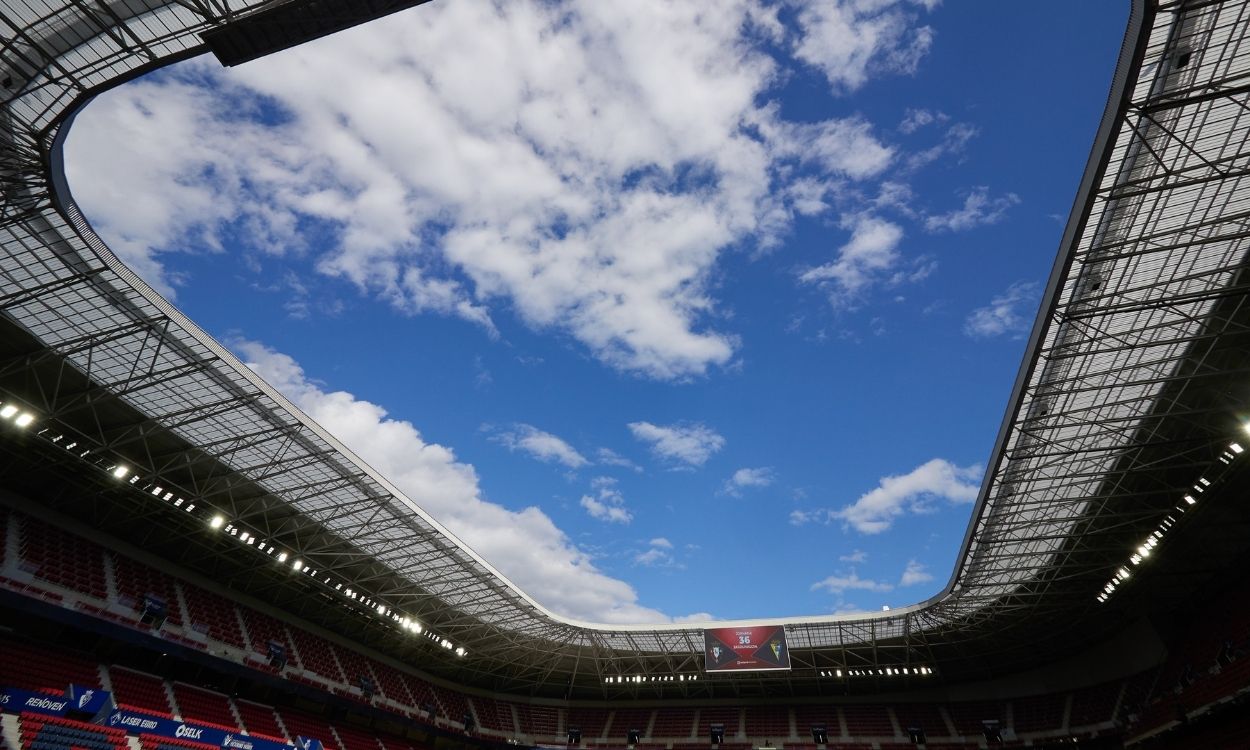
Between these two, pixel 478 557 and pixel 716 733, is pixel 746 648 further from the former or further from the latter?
pixel 478 557

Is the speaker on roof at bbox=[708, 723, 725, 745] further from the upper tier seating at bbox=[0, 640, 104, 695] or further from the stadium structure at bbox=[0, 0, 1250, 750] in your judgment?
the upper tier seating at bbox=[0, 640, 104, 695]

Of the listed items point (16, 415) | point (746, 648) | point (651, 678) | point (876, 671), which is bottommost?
point (16, 415)

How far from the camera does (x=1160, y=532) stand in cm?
3131

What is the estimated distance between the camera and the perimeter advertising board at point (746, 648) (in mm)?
40188

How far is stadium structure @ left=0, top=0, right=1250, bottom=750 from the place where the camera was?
52.8 feet

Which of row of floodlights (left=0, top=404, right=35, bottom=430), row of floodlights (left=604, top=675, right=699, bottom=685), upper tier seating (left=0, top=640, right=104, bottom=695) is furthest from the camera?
row of floodlights (left=604, top=675, right=699, bottom=685)

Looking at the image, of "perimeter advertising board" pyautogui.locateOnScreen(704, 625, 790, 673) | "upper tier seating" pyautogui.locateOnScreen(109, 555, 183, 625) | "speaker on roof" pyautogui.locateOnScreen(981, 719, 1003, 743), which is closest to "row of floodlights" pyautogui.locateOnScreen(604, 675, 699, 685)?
"perimeter advertising board" pyautogui.locateOnScreen(704, 625, 790, 673)

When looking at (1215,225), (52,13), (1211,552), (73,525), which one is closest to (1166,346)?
(1215,225)

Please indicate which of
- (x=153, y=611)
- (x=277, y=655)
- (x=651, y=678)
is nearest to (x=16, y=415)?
(x=153, y=611)

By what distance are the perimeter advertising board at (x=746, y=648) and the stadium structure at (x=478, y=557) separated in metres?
1.87

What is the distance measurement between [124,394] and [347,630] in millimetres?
28980

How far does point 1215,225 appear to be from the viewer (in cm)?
Result: 1834

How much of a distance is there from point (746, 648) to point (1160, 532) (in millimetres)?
22768

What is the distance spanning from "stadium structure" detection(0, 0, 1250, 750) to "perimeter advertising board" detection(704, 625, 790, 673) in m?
1.87
